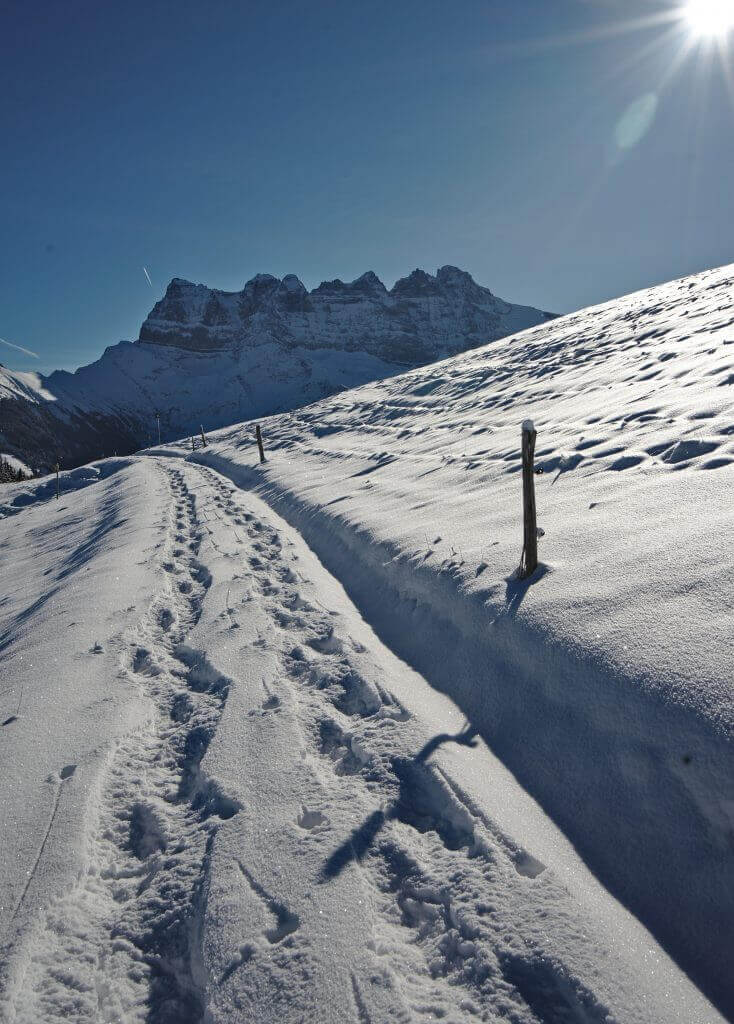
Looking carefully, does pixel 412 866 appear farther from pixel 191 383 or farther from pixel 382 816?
pixel 191 383

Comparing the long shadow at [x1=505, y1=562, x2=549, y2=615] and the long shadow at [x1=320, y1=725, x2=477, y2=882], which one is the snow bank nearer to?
the long shadow at [x1=505, y1=562, x2=549, y2=615]

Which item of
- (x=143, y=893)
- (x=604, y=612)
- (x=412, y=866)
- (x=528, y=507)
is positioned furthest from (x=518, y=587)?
(x=143, y=893)

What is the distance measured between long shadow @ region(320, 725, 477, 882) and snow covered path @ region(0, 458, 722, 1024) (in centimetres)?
1

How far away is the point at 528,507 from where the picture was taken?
4.59m

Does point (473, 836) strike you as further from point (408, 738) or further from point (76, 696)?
point (76, 696)

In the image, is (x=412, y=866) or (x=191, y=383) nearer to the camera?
(x=412, y=866)

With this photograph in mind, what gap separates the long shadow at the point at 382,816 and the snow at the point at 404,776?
0.02m

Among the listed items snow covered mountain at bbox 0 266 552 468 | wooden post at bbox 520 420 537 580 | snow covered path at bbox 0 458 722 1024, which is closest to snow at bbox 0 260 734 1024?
snow covered path at bbox 0 458 722 1024

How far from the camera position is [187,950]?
7.95 feet

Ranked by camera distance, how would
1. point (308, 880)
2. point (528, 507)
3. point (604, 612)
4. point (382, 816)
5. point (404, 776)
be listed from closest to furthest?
1. point (308, 880)
2. point (382, 816)
3. point (404, 776)
4. point (604, 612)
5. point (528, 507)

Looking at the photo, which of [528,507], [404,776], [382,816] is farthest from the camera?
[528,507]

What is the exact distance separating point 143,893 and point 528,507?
3967mm

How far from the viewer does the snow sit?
224cm

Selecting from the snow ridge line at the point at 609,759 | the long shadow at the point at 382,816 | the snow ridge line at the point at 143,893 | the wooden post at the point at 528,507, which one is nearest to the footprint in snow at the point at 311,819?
the long shadow at the point at 382,816
